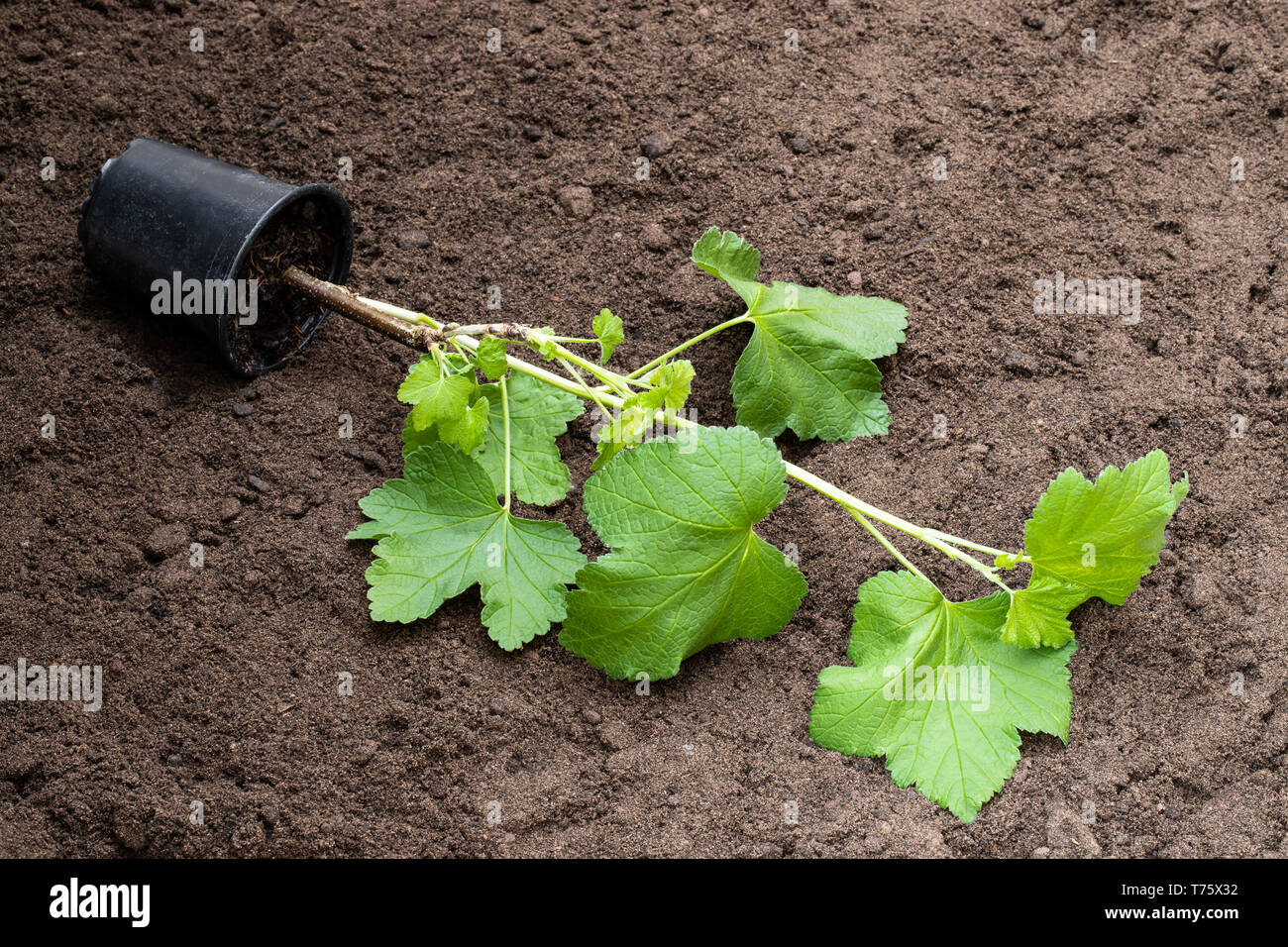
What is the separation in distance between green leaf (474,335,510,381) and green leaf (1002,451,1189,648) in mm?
1019

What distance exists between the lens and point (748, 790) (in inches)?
78.1

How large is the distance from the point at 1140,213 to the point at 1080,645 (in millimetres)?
1038

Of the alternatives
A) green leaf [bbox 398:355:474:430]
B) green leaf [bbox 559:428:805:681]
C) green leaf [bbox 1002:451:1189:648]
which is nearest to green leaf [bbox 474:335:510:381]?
green leaf [bbox 398:355:474:430]

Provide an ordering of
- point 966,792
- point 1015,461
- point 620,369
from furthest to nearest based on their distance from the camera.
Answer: point 620,369
point 1015,461
point 966,792

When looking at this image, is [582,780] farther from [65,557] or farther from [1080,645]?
[65,557]

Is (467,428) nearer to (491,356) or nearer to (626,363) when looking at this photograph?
(491,356)

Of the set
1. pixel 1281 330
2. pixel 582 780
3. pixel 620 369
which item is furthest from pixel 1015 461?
pixel 582 780

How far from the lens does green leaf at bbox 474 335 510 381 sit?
2072 millimetres

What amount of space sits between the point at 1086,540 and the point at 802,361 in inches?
26.1

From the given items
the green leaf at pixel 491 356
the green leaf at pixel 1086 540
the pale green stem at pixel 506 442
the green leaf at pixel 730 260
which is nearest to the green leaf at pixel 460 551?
the pale green stem at pixel 506 442

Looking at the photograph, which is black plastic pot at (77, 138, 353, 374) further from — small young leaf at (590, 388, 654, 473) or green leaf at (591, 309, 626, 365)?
small young leaf at (590, 388, 654, 473)

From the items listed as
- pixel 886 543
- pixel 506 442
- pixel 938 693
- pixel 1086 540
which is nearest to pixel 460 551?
pixel 506 442

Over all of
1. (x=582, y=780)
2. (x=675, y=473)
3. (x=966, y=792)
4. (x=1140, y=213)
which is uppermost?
(x=1140, y=213)

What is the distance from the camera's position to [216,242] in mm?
2262
